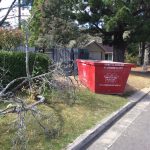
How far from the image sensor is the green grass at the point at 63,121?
7.14 m

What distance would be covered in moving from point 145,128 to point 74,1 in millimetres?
18823

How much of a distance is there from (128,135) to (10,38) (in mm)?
12079

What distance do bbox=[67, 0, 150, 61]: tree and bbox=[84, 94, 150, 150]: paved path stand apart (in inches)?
529

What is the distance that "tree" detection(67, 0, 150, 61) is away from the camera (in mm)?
24562

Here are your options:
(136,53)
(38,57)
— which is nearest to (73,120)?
(38,57)

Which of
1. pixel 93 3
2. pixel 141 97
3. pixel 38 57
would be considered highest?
pixel 93 3

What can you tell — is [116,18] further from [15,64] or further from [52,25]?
[15,64]

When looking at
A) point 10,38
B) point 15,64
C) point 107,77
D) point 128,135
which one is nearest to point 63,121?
point 128,135

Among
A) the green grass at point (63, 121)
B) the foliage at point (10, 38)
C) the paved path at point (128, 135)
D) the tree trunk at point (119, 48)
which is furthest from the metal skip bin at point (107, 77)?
the tree trunk at point (119, 48)

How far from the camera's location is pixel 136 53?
195 ft

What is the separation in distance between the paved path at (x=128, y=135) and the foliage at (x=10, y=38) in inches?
353

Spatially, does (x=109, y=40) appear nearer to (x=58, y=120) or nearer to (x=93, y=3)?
(x=93, y=3)

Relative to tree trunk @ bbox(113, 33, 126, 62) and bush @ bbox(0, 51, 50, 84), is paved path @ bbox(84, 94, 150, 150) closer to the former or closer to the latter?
bush @ bbox(0, 51, 50, 84)

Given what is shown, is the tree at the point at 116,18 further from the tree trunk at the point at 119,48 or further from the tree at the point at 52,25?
the tree at the point at 52,25
